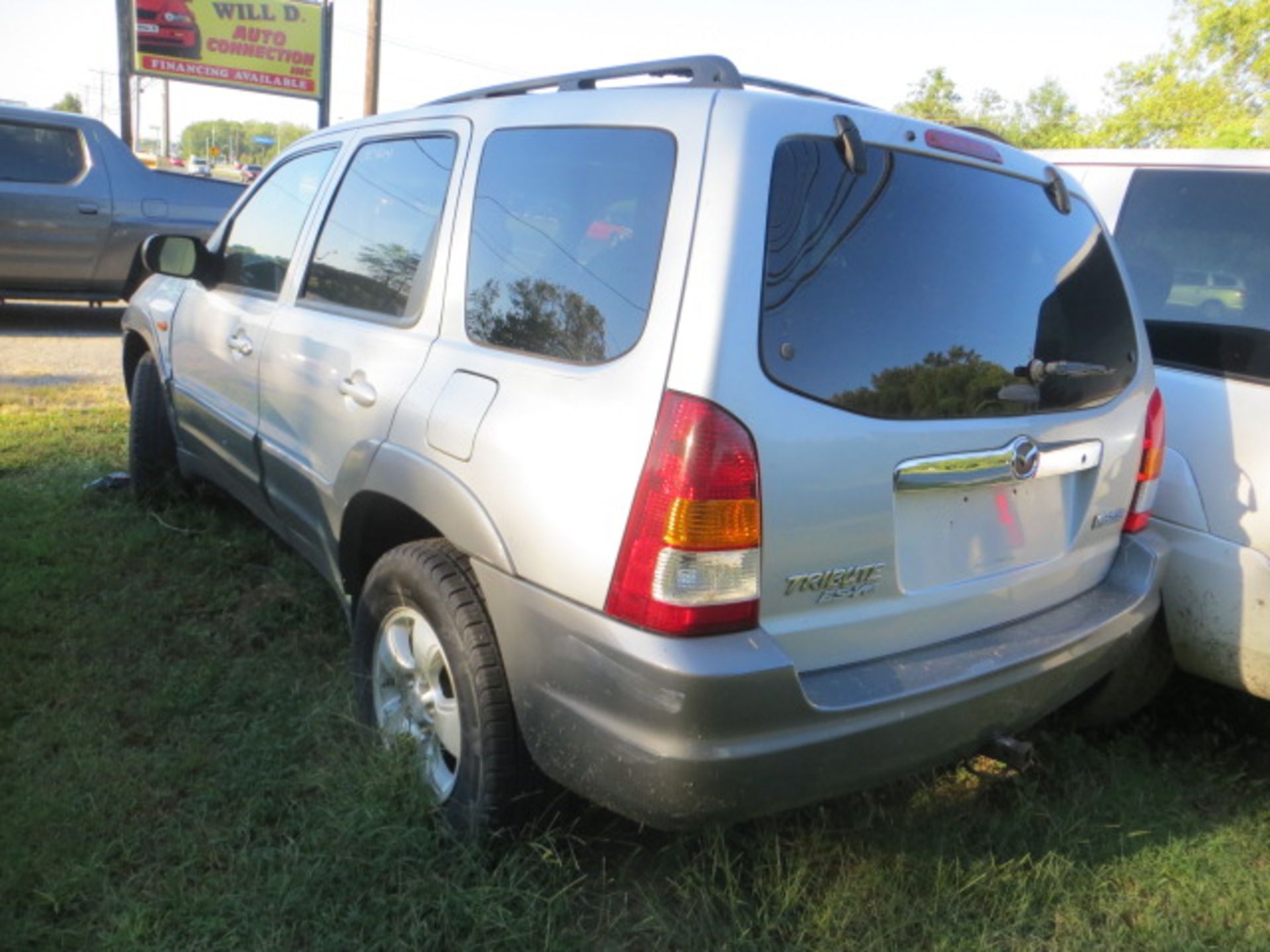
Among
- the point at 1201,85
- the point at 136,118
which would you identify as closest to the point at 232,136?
the point at 136,118

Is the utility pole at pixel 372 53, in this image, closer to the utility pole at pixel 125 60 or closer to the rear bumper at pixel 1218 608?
the utility pole at pixel 125 60

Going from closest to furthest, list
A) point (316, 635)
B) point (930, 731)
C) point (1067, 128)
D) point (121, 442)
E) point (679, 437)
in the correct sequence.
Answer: point (679, 437) → point (930, 731) → point (316, 635) → point (121, 442) → point (1067, 128)

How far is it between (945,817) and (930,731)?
2.25 ft

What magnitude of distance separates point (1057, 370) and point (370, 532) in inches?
71.8

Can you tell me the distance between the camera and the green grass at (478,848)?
2178mm

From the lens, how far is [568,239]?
7.30ft

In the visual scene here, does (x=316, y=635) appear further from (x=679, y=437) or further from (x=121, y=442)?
(x=121, y=442)

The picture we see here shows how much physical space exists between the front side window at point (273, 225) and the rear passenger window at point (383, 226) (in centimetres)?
28

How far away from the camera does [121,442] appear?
579cm

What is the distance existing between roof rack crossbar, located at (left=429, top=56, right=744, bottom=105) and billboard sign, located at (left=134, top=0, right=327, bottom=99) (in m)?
22.0

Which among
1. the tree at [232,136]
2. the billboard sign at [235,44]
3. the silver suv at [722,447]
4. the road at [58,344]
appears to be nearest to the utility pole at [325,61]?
the billboard sign at [235,44]

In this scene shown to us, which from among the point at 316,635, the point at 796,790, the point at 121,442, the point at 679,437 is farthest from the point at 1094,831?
the point at 121,442

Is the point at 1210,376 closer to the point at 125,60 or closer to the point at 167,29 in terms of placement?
the point at 125,60

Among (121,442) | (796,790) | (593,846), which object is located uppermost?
(796,790)
